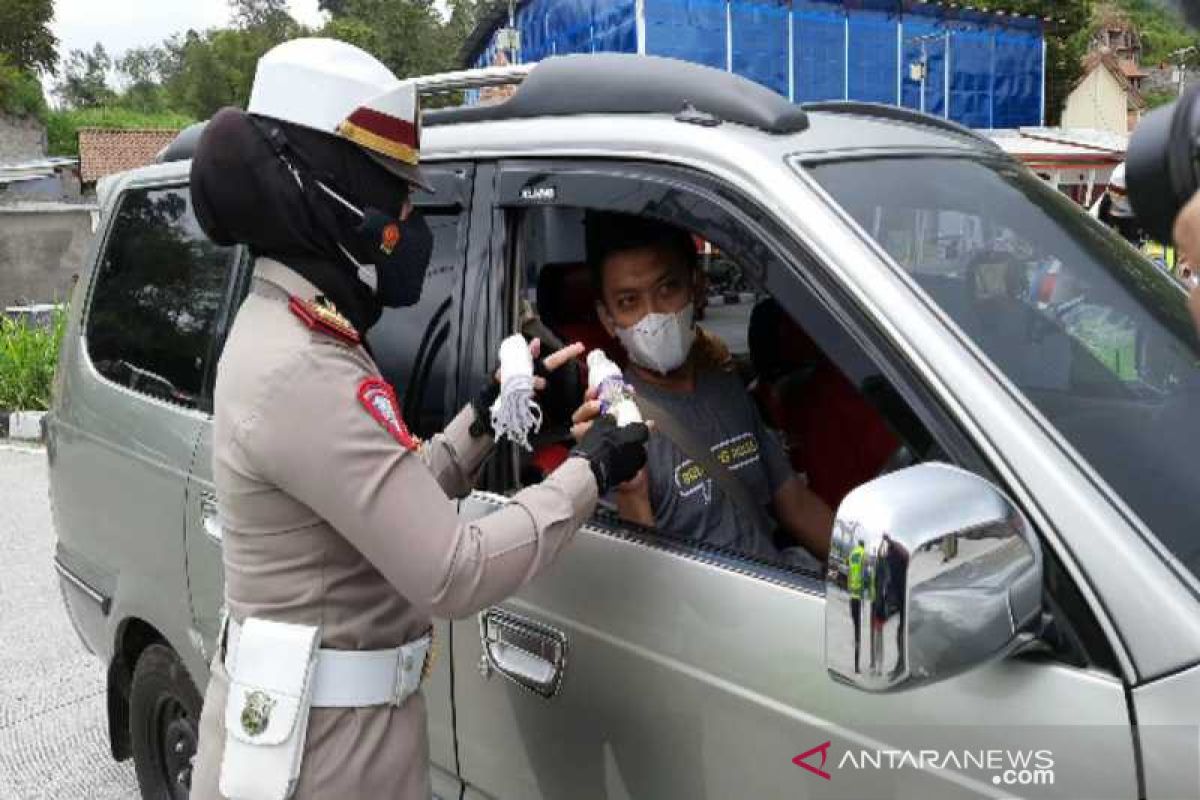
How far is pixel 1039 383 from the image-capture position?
158 cm

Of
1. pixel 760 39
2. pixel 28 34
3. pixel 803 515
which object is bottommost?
pixel 803 515

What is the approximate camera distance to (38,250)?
18109mm

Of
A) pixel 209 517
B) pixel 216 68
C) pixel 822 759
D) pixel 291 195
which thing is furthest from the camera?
pixel 216 68

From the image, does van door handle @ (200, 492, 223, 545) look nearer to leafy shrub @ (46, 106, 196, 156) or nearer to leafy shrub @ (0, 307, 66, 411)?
leafy shrub @ (0, 307, 66, 411)

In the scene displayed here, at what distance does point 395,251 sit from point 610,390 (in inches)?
16.7

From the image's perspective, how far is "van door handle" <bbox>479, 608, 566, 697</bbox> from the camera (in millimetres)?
1914

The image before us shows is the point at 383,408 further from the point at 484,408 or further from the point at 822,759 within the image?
the point at 822,759

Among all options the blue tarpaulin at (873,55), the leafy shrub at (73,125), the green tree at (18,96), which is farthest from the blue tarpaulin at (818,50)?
the green tree at (18,96)

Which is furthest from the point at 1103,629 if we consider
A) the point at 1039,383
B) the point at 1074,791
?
the point at 1039,383

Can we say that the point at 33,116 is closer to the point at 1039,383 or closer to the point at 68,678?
the point at 68,678

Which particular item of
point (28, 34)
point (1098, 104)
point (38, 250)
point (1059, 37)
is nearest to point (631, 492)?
point (38, 250)

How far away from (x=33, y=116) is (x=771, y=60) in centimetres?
2754

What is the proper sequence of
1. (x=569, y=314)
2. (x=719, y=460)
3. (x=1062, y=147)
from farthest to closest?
(x=1062, y=147) → (x=569, y=314) → (x=719, y=460)

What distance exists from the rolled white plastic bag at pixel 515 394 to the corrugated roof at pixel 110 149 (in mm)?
39062
